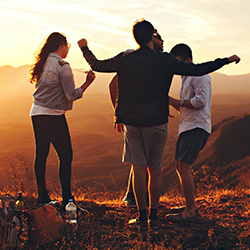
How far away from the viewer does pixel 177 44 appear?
3.94m

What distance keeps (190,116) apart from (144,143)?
2.11ft

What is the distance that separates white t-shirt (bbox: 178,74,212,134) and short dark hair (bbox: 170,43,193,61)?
0.70ft

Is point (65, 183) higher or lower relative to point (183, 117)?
lower

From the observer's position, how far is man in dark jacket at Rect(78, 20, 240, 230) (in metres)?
3.50

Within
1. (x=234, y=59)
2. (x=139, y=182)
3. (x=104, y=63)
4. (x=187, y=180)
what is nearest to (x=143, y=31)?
(x=104, y=63)

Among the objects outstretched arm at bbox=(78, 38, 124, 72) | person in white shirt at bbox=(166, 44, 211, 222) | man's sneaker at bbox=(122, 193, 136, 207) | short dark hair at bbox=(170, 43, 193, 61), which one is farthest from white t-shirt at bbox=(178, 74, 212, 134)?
man's sneaker at bbox=(122, 193, 136, 207)

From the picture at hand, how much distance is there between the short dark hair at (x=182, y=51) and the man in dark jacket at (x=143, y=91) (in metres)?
0.33

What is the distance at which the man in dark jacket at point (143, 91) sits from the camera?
3.50 m

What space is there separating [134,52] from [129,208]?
1.97 meters

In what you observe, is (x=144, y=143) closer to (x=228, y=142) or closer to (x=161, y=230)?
(x=161, y=230)

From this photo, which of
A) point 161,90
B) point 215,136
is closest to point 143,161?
point 161,90

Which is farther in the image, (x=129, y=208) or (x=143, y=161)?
(x=129, y=208)

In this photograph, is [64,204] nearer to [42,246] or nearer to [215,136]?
[42,246]

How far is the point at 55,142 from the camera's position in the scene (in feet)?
13.2
